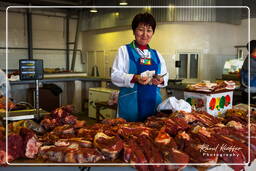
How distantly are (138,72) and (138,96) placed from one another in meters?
0.18

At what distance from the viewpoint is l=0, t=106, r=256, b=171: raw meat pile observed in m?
1.09

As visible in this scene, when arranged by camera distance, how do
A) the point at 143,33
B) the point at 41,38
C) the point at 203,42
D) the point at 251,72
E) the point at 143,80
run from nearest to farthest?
1. the point at 143,80
2. the point at 143,33
3. the point at 251,72
4. the point at 203,42
5. the point at 41,38

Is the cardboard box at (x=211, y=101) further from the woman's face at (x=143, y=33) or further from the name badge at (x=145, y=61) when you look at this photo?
the woman's face at (x=143, y=33)

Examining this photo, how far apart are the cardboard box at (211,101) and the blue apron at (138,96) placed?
2.90ft

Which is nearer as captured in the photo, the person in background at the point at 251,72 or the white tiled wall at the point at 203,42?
the person in background at the point at 251,72

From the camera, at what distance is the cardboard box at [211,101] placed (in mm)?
2695

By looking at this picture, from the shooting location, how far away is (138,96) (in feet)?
6.32

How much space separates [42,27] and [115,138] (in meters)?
8.95

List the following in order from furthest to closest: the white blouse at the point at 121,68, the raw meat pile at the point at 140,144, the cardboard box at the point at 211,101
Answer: the cardboard box at the point at 211,101, the white blouse at the point at 121,68, the raw meat pile at the point at 140,144

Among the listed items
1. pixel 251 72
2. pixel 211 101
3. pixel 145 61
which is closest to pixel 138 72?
pixel 145 61

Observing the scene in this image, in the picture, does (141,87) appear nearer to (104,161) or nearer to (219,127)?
(219,127)

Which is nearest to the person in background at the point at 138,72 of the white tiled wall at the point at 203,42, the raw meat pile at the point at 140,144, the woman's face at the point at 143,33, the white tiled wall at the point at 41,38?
the woman's face at the point at 143,33

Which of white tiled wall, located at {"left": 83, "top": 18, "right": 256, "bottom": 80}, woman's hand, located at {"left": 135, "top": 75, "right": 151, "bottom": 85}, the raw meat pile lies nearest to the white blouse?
woman's hand, located at {"left": 135, "top": 75, "right": 151, "bottom": 85}

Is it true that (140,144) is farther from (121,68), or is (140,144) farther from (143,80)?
(121,68)
